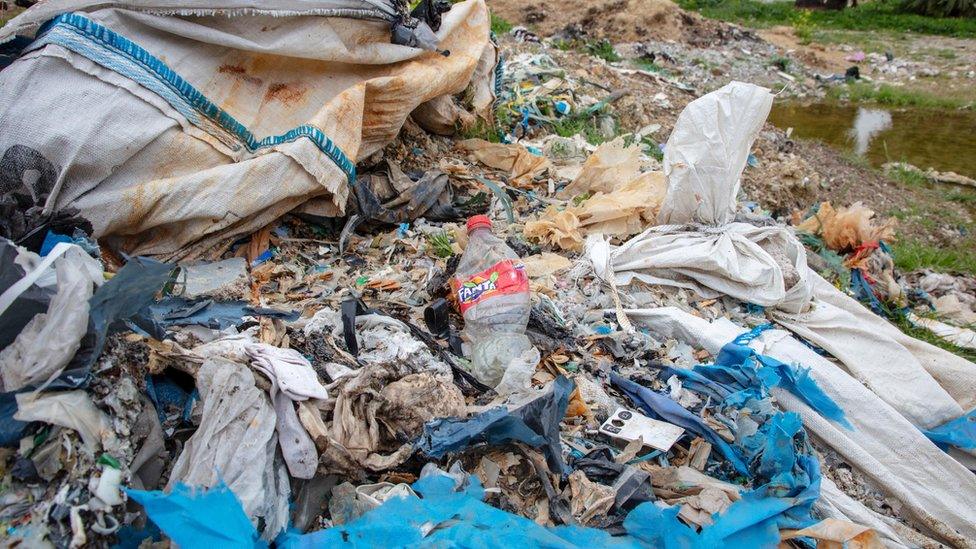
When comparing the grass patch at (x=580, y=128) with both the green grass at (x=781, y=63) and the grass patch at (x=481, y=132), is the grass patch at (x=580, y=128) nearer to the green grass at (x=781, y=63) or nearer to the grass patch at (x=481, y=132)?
the grass patch at (x=481, y=132)

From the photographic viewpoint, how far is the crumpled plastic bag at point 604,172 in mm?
3748

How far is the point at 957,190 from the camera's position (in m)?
6.37

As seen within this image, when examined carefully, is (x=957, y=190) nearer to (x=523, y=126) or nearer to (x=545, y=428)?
(x=523, y=126)

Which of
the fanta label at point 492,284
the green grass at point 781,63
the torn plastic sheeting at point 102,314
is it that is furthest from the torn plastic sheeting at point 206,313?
the green grass at point 781,63

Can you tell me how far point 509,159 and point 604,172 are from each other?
631 millimetres

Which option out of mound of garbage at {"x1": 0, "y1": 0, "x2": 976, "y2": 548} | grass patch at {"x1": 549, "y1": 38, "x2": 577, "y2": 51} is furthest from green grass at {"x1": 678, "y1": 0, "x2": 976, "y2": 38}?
mound of garbage at {"x1": 0, "y1": 0, "x2": 976, "y2": 548}

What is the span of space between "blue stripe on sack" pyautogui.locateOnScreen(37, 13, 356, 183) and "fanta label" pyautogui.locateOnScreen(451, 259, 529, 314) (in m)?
0.85

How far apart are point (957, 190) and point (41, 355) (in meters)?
7.65

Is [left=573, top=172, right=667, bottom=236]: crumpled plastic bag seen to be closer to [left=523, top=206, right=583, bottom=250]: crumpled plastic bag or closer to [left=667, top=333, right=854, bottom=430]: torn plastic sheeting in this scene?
[left=523, top=206, right=583, bottom=250]: crumpled plastic bag

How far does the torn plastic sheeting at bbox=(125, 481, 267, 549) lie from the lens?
1404mm

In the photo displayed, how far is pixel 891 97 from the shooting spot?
9.31m

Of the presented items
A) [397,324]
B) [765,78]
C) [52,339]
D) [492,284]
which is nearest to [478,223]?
[492,284]

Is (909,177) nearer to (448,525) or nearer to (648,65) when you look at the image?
(648,65)

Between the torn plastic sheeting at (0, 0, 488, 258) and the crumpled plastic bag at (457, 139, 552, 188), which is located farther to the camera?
the crumpled plastic bag at (457, 139, 552, 188)
